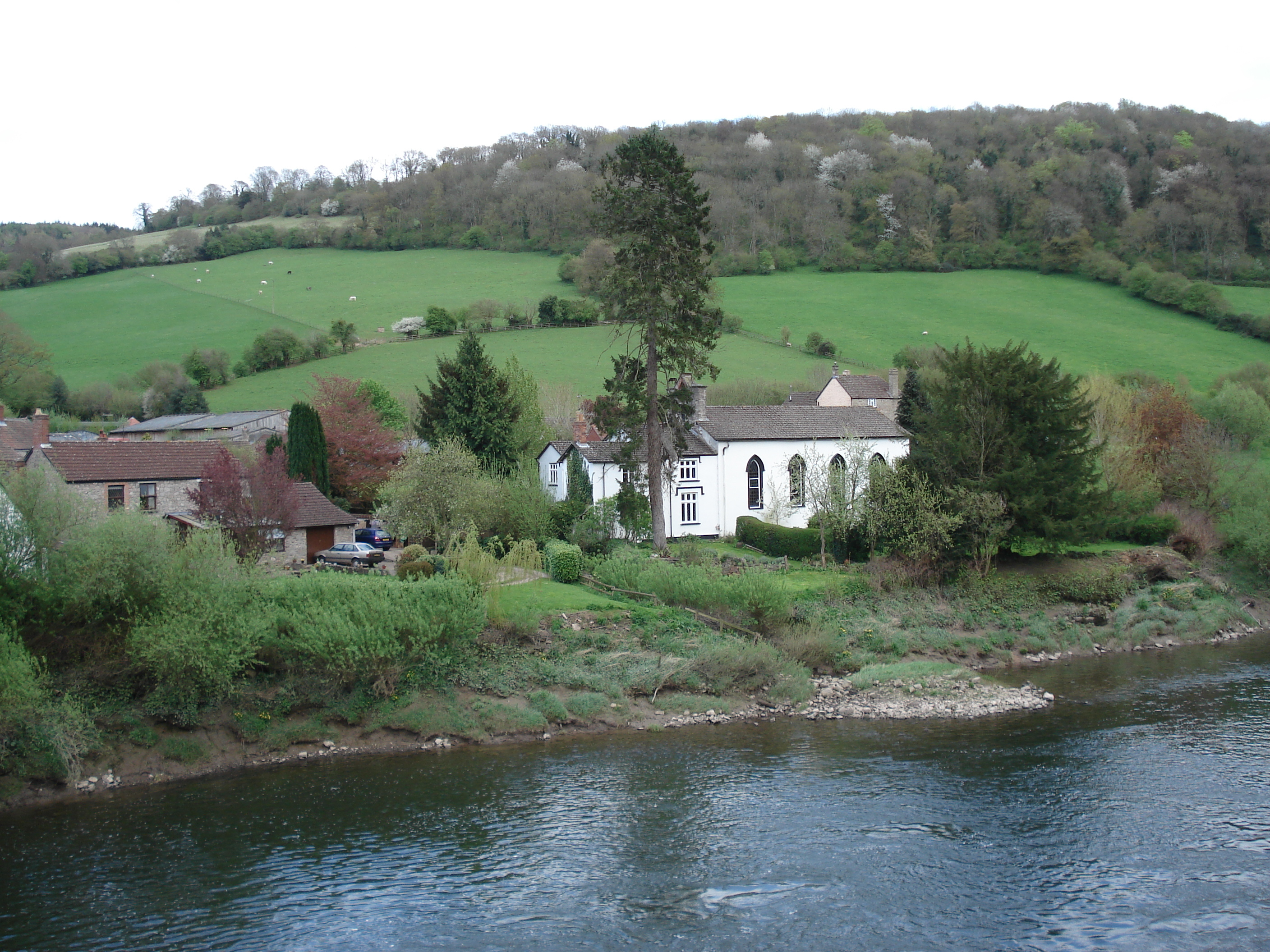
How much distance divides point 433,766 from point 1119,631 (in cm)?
2541

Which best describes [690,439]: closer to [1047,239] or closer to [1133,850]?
[1133,850]

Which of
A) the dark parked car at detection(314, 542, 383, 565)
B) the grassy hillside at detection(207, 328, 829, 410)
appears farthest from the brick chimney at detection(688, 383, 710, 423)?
the grassy hillside at detection(207, 328, 829, 410)

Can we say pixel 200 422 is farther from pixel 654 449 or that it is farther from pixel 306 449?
pixel 654 449

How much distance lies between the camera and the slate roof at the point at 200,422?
198 ft

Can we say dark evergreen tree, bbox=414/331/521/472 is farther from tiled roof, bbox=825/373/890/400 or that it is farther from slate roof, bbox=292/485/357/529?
tiled roof, bbox=825/373/890/400

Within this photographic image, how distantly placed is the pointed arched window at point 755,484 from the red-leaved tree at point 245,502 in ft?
66.3

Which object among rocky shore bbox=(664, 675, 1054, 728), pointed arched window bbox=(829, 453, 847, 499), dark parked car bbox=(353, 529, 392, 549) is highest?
pointed arched window bbox=(829, 453, 847, 499)

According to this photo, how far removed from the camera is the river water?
1367 centimetres

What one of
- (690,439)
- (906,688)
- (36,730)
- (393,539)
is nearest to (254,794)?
(36,730)

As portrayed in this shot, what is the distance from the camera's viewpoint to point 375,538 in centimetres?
4350

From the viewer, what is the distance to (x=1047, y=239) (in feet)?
317

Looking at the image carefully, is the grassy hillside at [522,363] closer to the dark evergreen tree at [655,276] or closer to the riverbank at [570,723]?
the dark evergreen tree at [655,276]

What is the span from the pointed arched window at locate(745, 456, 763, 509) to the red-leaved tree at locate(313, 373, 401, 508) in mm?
19952

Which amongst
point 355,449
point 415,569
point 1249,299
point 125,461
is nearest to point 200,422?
point 355,449
